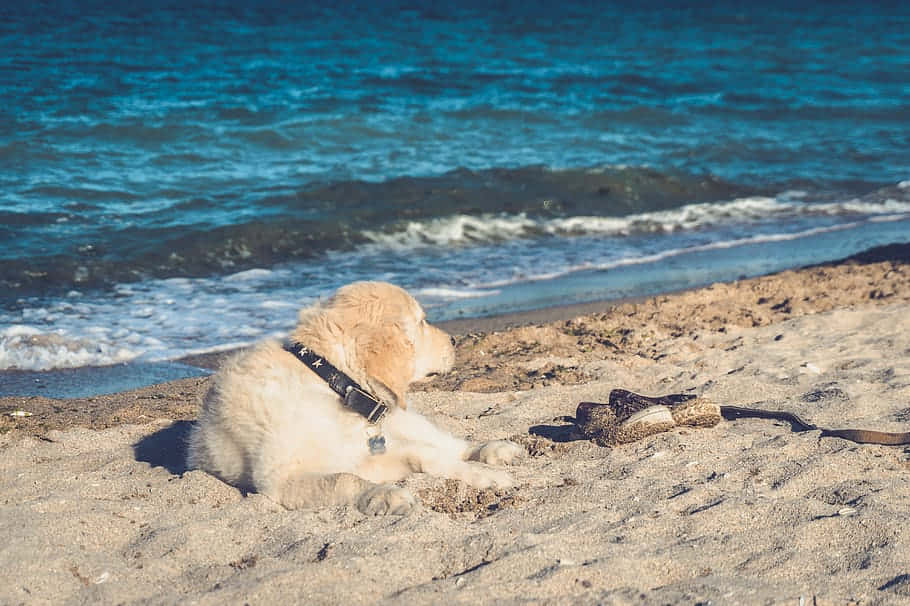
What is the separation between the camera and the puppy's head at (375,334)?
13.9ft

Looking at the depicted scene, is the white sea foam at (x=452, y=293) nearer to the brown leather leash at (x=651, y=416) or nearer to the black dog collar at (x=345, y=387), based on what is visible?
the brown leather leash at (x=651, y=416)

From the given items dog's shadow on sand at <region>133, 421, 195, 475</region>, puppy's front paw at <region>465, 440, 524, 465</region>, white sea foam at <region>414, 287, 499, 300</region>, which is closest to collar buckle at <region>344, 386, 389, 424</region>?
puppy's front paw at <region>465, 440, 524, 465</region>

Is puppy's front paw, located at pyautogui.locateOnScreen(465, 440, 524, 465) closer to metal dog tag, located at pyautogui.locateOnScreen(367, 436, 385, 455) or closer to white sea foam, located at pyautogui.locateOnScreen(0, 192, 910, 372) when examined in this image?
metal dog tag, located at pyautogui.locateOnScreen(367, 436, 385, 455)

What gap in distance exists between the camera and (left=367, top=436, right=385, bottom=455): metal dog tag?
4.39m

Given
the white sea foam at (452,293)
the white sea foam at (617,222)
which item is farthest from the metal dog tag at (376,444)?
the white sea foam at (617,222)

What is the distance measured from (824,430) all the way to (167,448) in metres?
3.60

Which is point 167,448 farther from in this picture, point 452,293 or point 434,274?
point 434,274

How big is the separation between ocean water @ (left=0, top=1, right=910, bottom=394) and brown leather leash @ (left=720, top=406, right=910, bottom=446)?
3.58 metres

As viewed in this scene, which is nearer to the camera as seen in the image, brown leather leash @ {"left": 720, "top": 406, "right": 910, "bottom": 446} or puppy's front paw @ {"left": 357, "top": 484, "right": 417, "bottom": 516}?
puppy's front paw @ {"left": 357, "top": 484, "right": 417, "bottom": 516}

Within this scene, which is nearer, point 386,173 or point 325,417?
point 325,417

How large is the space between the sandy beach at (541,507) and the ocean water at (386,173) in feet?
6.93

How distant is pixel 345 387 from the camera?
4199 mm

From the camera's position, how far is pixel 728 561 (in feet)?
11.3

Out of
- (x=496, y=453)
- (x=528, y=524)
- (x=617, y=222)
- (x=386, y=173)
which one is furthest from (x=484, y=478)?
(x=386, y=173)
